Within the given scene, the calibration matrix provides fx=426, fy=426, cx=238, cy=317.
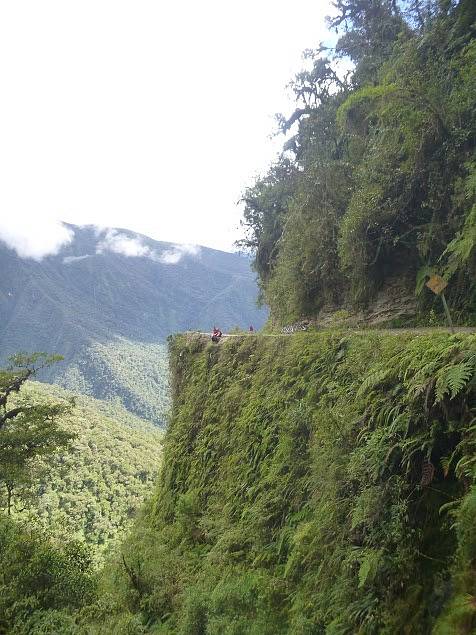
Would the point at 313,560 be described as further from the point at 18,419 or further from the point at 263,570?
the point at 18,419

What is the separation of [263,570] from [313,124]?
1903 cm

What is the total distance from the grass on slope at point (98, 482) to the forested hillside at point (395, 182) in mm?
20573

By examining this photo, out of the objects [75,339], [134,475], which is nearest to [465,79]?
[134,475]

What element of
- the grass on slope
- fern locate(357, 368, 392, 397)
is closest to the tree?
the grass on slope

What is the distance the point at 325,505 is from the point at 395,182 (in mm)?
9694

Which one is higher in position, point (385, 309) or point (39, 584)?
point (385, 309)

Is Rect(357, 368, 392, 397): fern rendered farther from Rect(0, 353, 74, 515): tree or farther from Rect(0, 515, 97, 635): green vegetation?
Rect(0, 353, 74, 515): tree

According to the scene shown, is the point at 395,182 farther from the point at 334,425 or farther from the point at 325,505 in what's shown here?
the point at 325,505

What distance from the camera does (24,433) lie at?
1565 centimetres

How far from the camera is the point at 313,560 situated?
5.89m

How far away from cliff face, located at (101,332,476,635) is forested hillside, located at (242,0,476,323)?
412 cm

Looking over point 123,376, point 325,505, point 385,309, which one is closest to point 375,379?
point 325,505

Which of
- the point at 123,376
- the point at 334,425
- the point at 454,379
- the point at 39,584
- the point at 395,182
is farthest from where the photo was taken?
the point at 123,376

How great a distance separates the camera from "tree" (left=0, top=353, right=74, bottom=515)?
1486 centimetres
